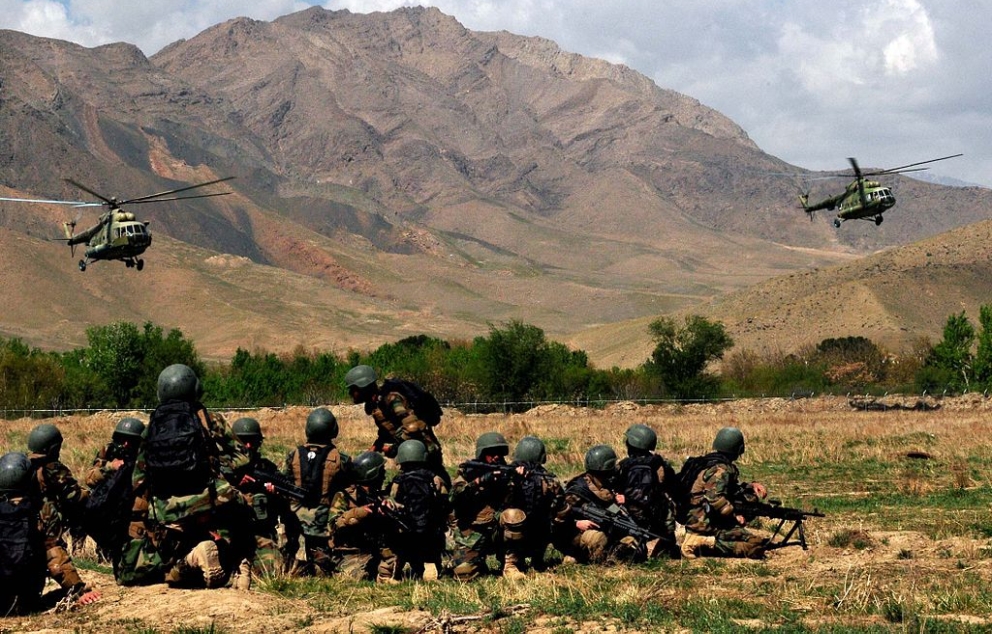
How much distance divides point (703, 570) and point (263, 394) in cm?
6512

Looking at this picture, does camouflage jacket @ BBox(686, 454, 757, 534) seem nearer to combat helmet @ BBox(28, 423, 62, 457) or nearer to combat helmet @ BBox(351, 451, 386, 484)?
combat helmet @ BBox(351, 451, 386, 484)

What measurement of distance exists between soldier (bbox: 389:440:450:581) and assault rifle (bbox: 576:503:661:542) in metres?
1.64

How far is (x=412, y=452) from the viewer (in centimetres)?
1298

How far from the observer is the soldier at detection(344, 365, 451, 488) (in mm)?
14242

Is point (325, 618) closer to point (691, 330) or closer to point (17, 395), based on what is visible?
point (17, 395)

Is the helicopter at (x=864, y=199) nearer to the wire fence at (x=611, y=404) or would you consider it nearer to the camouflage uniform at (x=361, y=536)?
the wire fence at (x=611, y=404)

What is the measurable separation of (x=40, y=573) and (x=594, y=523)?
5.79m

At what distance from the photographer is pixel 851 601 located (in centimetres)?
1042

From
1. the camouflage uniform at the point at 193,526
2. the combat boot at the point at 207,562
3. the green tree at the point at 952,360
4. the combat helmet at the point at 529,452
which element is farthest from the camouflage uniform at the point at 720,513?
the green tree at the point at 952,360

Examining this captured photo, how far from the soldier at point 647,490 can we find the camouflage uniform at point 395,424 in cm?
216

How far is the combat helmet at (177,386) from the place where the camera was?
1120 centimetres

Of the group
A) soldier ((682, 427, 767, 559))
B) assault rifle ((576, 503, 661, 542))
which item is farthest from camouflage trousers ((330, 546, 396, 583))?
soldier ((682, 427, 767, 559))

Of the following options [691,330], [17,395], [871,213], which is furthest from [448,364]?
[871,213]

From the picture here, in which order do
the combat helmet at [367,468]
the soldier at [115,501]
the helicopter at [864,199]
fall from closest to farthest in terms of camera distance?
the soldier at [115,501] → the combat helmet at [367,468] → the helicopter at [864,199]
